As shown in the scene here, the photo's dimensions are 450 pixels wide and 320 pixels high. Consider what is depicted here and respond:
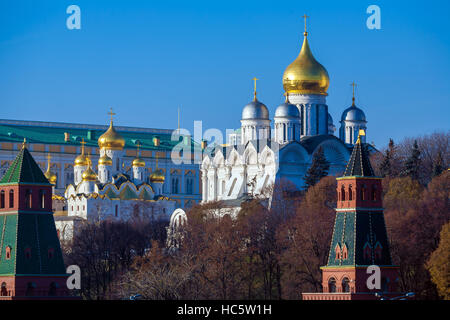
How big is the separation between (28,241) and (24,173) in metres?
2.76

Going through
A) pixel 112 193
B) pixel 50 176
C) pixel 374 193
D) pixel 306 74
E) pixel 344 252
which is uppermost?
pixel 306 74

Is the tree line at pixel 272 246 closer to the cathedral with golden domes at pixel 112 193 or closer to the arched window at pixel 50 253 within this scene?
the arched window at pixel 50 253

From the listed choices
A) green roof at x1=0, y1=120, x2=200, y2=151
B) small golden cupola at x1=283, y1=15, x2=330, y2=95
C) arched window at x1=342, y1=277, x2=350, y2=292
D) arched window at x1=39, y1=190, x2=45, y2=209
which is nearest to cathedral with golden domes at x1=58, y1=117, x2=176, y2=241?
green roof at x1=0, y1=120, x2=200, y2=151

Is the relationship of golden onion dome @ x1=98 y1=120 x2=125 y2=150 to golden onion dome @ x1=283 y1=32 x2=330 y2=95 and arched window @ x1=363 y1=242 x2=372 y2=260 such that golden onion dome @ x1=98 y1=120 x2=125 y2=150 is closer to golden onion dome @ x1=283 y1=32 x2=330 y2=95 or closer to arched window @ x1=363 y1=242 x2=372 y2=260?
golden onion dome @ x1=283 y1=32 x2=330 y2=95

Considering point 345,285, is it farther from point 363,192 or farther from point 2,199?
point 2,199

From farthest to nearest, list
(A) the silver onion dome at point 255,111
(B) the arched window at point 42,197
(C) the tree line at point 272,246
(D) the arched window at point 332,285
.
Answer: (A) the silver onion dome at point 255,111 < (C) the tree line at point 272,246 < (D) the arched window at point 332,285 < (B) the arched window at point 42,197

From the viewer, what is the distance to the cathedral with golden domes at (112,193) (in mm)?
100125

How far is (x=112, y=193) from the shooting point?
102 meters

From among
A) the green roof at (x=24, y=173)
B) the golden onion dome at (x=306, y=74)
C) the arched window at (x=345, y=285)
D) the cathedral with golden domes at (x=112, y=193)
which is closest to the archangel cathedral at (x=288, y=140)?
the golden onion dome at (x=306, y=74)

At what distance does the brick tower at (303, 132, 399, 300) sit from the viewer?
52438 millimetres

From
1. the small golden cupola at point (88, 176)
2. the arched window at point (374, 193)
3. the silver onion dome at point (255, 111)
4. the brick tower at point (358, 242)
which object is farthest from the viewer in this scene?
the small golden cupola at point (88, 176)

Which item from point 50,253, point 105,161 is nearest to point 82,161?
point 105,161

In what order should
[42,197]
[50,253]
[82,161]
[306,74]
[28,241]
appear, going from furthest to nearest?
[82,161] < [306,74] < [42,197] < [50,253] < [28,241]
